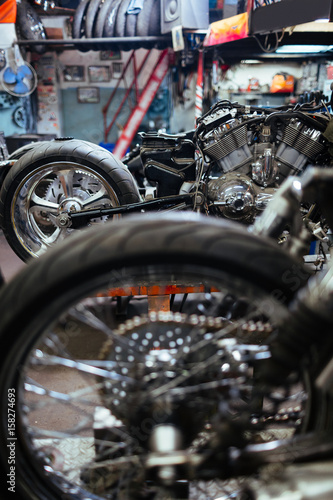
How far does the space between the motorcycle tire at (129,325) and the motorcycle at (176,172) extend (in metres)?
1.43

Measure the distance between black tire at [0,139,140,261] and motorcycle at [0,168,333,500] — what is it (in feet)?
5.09

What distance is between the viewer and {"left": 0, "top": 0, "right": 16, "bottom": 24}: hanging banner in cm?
625

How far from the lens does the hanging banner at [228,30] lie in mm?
4955

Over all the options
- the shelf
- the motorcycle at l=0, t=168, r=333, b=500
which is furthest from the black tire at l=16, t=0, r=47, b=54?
the motorcycle at l=0, t=168, r=333, b=500

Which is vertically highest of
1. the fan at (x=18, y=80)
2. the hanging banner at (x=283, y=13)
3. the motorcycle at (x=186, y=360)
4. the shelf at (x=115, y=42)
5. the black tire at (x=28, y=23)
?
the black tire at (x=28, y=23)

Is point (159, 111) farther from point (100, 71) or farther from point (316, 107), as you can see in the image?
point (316, 107)

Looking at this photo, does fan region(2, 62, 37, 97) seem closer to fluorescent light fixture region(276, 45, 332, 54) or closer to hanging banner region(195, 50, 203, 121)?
hanging banner region(195, 50, 203, 121)

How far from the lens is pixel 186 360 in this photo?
108 centimetres

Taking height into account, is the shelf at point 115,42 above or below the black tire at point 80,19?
below

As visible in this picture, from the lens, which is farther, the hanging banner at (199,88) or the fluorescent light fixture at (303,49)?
the hanging banner at (199,88)

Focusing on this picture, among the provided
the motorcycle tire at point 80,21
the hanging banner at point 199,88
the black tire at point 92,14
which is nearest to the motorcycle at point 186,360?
the hanging banner at point 199,88

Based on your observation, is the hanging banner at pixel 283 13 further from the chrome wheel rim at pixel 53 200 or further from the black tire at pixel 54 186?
the chrome wheel rim at pixel 53 200

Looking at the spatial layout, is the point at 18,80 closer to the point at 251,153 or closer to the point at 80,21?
the point at 80,21

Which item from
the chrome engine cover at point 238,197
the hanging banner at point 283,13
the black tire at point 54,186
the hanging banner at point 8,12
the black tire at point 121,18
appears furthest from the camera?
the black tire at point 121,18
